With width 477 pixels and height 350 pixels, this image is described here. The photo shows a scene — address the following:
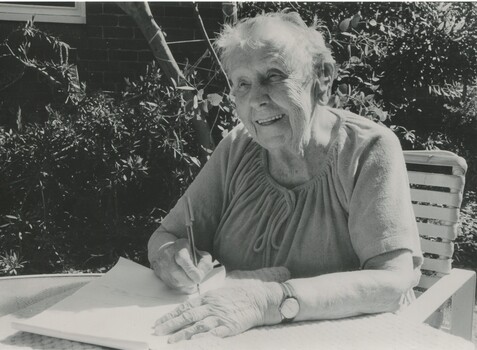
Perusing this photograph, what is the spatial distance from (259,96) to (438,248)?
3.46ft

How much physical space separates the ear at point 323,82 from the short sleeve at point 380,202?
210 mm

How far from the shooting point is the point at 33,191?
13.9ft

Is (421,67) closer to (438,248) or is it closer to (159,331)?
(438,248)

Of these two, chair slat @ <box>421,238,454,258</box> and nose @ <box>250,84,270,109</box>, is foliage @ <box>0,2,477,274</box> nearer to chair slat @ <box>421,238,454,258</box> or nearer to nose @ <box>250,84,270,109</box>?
chair slat @ <box>421,238,454,258</box>

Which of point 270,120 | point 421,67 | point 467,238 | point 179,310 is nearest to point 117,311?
point 179,310

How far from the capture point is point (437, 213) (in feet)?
7.86

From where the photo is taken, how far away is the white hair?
1727mm

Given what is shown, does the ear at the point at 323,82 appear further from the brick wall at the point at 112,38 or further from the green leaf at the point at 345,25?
the brick wall at the point at 112,38

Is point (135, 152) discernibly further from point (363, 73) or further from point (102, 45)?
point (363, 73)

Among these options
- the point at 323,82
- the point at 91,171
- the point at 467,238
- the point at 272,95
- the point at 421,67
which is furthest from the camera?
the point at 467,238

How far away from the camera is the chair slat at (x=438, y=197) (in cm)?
232

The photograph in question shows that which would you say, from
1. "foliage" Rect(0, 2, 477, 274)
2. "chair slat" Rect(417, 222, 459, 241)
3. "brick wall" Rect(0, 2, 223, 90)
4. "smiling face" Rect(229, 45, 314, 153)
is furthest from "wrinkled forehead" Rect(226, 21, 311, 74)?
"brick wall" Rect(0, 2, 223, 90)

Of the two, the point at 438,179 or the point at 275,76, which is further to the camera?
the point at 438,179

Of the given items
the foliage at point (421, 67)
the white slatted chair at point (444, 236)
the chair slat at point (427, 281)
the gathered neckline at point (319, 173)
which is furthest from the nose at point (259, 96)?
the foliage at point (421, 67)
